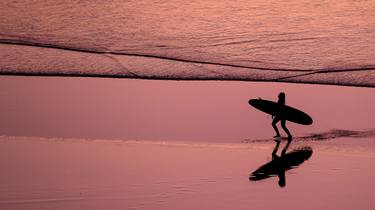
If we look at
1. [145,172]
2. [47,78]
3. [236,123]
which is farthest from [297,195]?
[47,78]

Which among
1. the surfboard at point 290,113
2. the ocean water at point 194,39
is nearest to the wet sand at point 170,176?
the surfboard at point 290,113

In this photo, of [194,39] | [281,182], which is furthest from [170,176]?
[194,39]

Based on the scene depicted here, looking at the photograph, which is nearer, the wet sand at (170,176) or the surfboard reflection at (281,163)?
the wet sand at (170,176)

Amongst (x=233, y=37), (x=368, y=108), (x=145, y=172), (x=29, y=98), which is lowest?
(x=145, y=172)

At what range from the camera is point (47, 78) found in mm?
10555

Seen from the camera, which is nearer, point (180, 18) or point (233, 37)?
point (233, 37)

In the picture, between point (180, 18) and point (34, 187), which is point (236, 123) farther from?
point (180, 18)

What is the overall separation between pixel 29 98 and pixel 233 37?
338 cm

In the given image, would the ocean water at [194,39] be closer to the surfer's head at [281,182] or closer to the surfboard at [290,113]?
→ the surfboard at [290,113]

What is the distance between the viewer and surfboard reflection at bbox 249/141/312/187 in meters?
6.83

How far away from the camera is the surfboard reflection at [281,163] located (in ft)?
22.4

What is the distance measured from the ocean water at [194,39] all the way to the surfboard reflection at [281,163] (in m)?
2.75

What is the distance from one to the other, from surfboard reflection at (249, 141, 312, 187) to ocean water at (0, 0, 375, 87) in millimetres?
2754

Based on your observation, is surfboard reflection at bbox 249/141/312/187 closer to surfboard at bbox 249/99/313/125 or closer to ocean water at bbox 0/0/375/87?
surfboard at bbox 249/99/313/125
